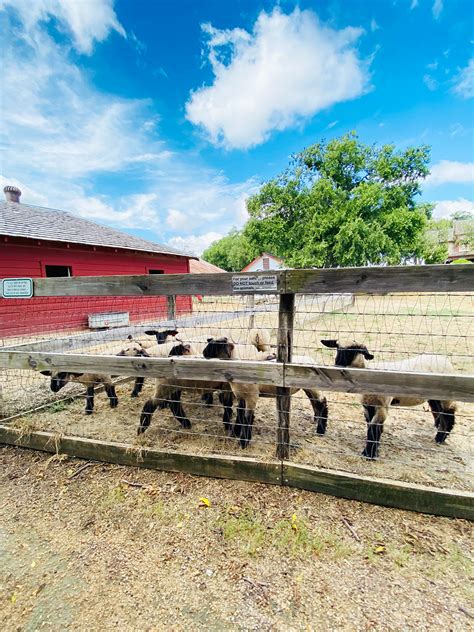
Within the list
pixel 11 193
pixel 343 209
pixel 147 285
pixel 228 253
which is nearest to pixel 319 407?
pixel 147 285

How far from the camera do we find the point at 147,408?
3.53m

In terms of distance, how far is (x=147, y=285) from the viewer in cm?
275

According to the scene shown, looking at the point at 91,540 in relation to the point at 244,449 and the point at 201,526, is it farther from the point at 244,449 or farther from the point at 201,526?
the point at 244,449

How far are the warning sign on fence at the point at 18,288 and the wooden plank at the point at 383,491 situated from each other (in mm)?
3160

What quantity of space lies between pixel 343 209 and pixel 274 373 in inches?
1074

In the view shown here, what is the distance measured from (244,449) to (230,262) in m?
73.3

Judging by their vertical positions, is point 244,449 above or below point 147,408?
below

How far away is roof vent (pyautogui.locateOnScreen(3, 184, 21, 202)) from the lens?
16438 mm

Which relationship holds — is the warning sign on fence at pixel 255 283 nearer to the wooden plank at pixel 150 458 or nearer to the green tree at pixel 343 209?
the wooden plank at pixel 150 458

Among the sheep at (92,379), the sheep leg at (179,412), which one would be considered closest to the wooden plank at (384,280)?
the sheep leg at (179,412)

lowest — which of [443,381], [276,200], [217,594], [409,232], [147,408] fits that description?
[217,594]

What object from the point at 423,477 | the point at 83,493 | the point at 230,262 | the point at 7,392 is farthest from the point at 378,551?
the point at 230,262

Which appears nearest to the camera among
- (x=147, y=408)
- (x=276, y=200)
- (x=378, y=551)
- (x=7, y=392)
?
(x=378, y=551)

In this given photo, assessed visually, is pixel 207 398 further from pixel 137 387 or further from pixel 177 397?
pixel 137 387
